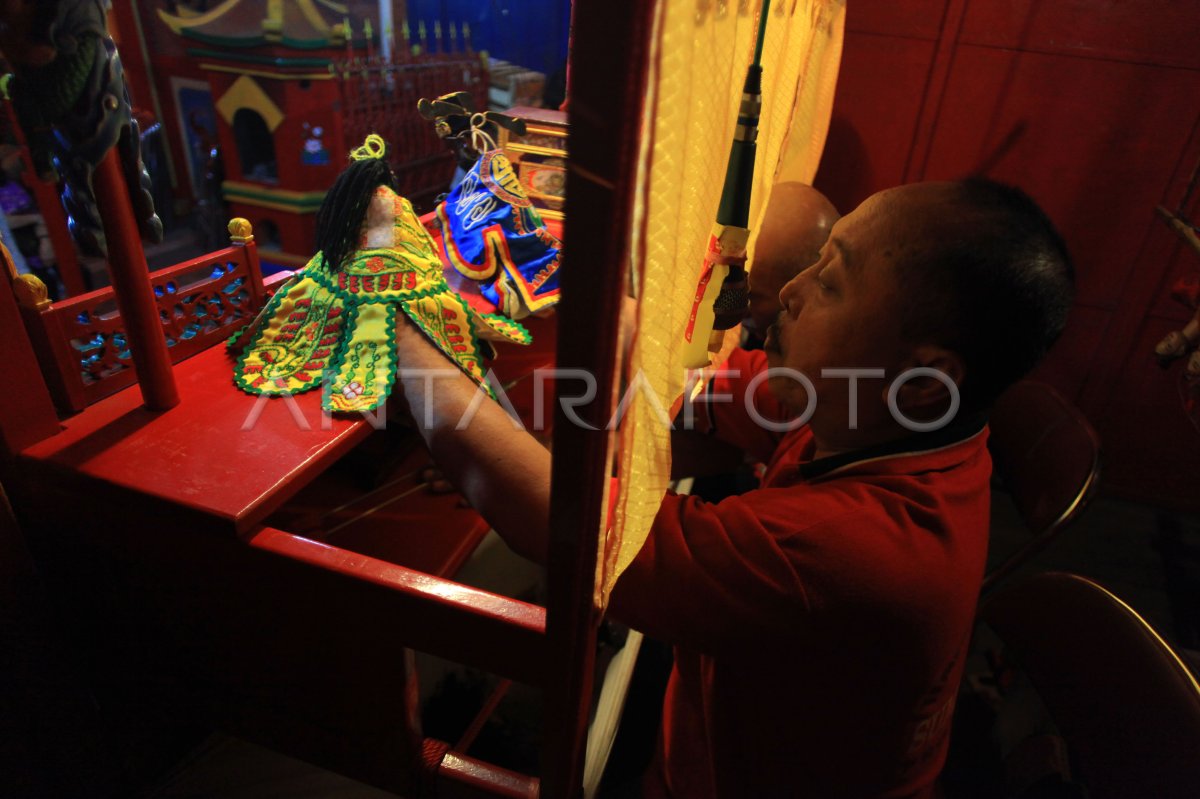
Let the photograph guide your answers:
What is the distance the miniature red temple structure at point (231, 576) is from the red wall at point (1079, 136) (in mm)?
2392

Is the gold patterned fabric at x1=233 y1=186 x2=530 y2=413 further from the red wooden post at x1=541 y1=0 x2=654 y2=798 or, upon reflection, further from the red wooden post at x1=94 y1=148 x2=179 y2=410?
the red wooden post at x1=541 y1=0 x2=654 y2=798

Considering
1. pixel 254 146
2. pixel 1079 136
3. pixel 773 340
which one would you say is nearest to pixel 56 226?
pixel 254 146

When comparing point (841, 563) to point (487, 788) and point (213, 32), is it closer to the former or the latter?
point (487, 788)

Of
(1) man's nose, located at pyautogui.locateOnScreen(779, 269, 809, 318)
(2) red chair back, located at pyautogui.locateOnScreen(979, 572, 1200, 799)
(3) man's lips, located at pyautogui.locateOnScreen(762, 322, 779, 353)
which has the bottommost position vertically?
(2) red chair back, located at pyautogui.locateOnScreen(979, 572, 1200, 799)

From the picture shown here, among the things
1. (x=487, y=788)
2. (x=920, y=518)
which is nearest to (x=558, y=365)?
(x=920, y=518)

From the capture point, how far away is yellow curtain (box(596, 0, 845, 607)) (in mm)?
487

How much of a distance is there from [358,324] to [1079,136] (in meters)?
2.69

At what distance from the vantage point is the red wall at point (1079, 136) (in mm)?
2357

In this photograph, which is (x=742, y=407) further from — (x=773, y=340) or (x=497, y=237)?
(x=497, y=237)

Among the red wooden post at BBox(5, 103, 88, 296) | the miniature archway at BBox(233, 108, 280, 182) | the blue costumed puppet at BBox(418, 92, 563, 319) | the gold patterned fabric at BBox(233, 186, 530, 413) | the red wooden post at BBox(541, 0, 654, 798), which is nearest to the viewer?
the red wooden post at BBox(541, 0, 654, 798)

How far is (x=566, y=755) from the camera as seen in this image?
2.78ft

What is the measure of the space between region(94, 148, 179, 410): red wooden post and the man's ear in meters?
1.04

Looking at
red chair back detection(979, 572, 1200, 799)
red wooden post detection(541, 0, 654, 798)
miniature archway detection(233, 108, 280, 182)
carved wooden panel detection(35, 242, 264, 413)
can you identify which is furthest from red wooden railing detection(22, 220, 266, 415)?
miniature archway detection(233, 108, 280, 182)

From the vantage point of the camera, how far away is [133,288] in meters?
0.98
